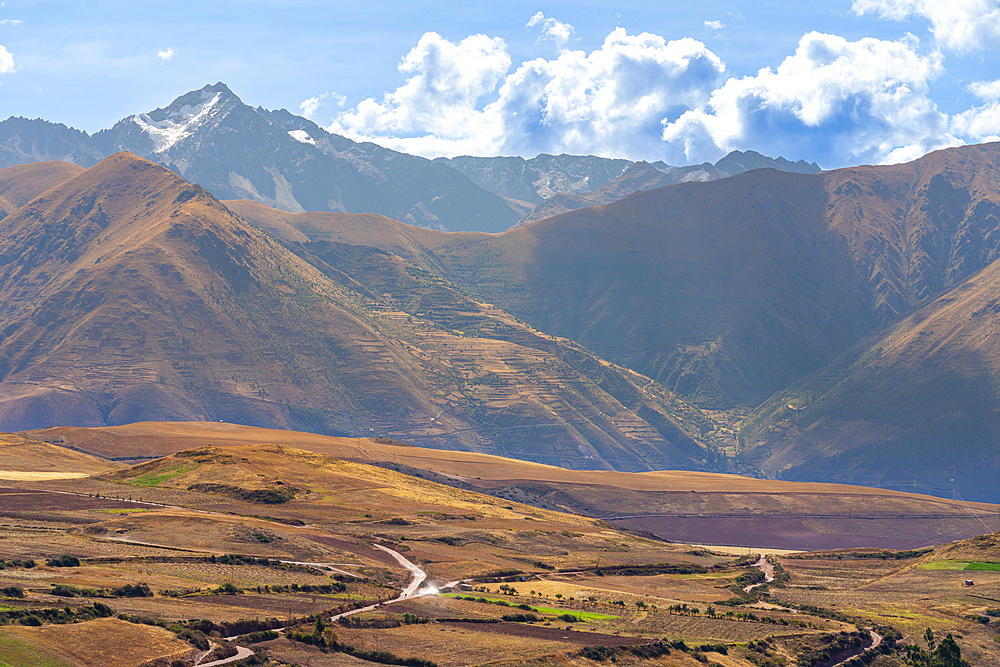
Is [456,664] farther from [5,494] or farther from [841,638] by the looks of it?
[5,494]

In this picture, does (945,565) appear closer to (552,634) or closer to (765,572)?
(765,572)

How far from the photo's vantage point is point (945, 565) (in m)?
167

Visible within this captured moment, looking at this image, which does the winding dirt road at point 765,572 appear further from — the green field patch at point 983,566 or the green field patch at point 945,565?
the green field patch at point 983,566

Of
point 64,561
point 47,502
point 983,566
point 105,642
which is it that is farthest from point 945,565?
point 47,502

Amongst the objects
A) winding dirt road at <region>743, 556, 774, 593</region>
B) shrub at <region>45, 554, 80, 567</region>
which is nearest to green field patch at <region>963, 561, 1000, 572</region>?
winding dirt road at <region>743, 556, 774, 593</region>

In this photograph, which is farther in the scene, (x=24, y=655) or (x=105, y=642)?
(x=105, y=642)

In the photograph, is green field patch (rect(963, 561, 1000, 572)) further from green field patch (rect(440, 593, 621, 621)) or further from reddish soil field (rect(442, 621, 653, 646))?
reddish soil field (rect(442, 621, 653, 646))

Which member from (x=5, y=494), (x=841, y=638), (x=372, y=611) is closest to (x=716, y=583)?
(x=841, y=638)

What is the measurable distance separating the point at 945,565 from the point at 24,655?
135197 millimetres

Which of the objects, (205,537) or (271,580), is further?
(205,537)

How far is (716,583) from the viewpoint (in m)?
160

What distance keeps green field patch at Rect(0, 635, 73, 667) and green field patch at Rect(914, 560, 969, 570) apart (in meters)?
130

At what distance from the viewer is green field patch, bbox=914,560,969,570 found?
538 feet

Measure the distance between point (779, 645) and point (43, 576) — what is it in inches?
2750
